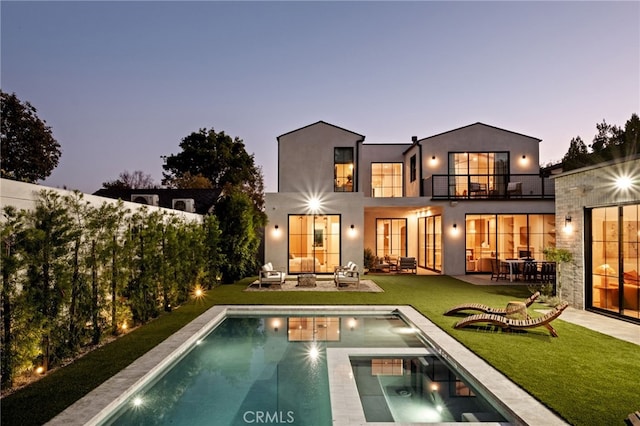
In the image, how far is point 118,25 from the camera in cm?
1383

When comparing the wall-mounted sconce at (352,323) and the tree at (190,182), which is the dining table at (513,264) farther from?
the tree at (190,182)

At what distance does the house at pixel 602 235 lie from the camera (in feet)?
25.8

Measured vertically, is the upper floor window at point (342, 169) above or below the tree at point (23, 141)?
below

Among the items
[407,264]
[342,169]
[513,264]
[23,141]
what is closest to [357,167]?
[342,169]

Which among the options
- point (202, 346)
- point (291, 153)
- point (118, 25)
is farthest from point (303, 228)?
point (118, 25)

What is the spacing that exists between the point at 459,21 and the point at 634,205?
28.6 ft

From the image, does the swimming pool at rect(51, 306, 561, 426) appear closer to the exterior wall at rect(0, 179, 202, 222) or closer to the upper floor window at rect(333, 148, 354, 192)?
the exterior wall at rect(0, 179, 202, 222)

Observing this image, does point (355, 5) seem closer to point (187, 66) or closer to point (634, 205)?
point (187, 66)

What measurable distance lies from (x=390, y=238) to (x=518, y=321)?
1249 cm

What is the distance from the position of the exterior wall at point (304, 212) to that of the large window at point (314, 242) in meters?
0.23

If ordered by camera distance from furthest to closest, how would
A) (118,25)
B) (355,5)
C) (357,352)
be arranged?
(118,25) < (355,5) < (357,352)

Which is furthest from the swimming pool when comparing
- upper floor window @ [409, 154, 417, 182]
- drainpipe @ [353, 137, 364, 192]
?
upper floor window @ [409, 154, 417, 182]

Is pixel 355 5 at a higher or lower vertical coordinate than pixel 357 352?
higher

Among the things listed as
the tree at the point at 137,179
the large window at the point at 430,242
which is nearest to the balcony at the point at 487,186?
the large window at the point at 430,242
